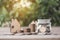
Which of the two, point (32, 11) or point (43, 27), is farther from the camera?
point (32, 11)

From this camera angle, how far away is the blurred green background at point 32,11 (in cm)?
181

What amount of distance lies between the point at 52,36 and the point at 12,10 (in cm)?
56

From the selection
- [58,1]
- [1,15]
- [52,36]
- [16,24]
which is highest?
[58,1]

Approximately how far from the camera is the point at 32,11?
5.97 ft

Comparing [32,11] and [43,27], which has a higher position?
[32,11]

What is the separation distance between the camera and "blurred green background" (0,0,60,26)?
1.81 meters

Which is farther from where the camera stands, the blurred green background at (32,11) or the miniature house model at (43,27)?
the blurred green background at (32,11)

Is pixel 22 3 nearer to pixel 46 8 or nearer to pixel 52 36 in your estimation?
pixel 46 8

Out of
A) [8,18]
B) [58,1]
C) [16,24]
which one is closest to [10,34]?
[16,24]

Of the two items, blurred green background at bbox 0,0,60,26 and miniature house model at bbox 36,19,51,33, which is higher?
blurred green background at bbox 0,0,60,26

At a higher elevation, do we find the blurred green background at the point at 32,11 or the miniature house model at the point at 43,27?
the blurred green background at the point at 32,11

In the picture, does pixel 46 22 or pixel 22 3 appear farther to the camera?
pixel 22 3

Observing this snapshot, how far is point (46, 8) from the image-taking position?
182cm

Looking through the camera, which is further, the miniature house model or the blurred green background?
the blurred green background
